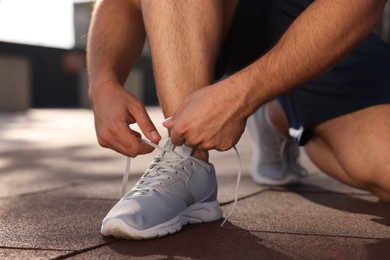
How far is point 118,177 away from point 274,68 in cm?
Answer: 157

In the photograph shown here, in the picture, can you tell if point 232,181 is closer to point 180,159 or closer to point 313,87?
point 313,87

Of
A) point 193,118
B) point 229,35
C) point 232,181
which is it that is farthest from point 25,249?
point 232,181

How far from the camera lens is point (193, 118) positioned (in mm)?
1330

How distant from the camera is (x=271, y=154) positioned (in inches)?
96.0

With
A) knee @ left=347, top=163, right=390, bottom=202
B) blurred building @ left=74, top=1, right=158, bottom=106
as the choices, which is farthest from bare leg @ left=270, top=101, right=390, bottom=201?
blurred building @ left=74, top=1, right=158, bottom=106

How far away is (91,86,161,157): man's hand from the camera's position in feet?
4.79

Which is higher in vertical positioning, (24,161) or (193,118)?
(193,118)

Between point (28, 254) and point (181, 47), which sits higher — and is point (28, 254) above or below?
below

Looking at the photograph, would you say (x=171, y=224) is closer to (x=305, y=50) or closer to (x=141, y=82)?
(x=305, y=50)

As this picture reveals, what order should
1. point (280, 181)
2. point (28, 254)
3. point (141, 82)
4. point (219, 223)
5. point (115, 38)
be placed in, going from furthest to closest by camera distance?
point (141, 82), point (280, 181), point (115, 38), point (219, 223), point (28, 254)

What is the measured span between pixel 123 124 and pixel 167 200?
20cm

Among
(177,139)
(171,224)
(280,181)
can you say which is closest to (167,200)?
(171,224)

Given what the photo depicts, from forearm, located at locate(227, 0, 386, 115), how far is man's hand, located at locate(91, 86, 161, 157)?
0.24 m

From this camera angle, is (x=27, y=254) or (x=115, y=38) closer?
(x=27, y=254)
